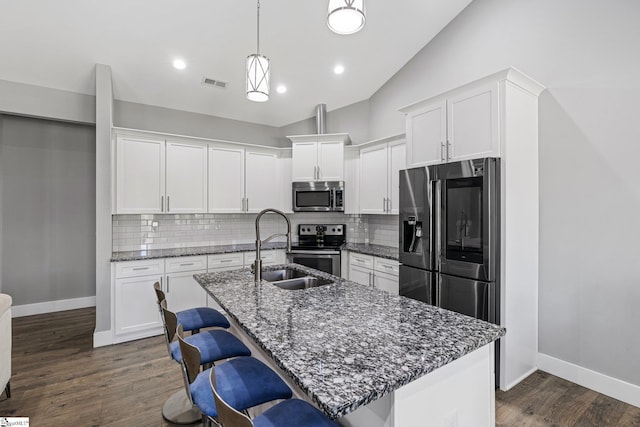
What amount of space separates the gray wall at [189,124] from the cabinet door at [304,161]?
2.68 ft

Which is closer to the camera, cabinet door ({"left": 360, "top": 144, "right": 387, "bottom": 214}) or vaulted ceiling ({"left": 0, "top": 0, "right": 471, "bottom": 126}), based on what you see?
vaulted ceiling ({"left": 0, "top": 0, "right": 471, "bottom": 126})

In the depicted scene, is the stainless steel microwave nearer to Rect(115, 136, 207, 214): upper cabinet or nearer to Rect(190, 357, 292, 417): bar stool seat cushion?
Rect(115, 136, 207, 214): upper cabinet

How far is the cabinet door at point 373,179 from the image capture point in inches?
161

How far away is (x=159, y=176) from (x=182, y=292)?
56.8 inches

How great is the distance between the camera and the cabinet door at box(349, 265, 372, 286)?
12.8 ft

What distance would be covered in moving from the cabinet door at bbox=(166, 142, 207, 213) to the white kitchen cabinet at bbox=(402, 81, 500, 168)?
2640mm

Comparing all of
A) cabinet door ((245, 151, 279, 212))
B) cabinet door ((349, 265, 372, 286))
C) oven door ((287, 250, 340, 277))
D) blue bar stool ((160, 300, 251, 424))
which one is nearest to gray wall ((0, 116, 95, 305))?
cabinet door ((245, 151, 279, 212))

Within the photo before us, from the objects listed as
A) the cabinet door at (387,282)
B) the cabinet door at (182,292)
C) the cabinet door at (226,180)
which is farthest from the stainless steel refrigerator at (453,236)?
the cabinet door at (182,292)

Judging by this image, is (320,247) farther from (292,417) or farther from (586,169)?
(292,417)

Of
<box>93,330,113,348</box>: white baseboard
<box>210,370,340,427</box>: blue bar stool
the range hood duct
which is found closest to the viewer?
<box>210,370,340,427</box>: blue bar stool

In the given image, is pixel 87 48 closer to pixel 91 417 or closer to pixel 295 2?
pixel 295 2

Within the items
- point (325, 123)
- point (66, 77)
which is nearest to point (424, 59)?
point (325, 123)

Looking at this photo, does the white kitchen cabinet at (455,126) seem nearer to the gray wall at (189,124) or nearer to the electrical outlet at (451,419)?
the electrical outlet at (451,419)

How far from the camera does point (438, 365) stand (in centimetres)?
104
